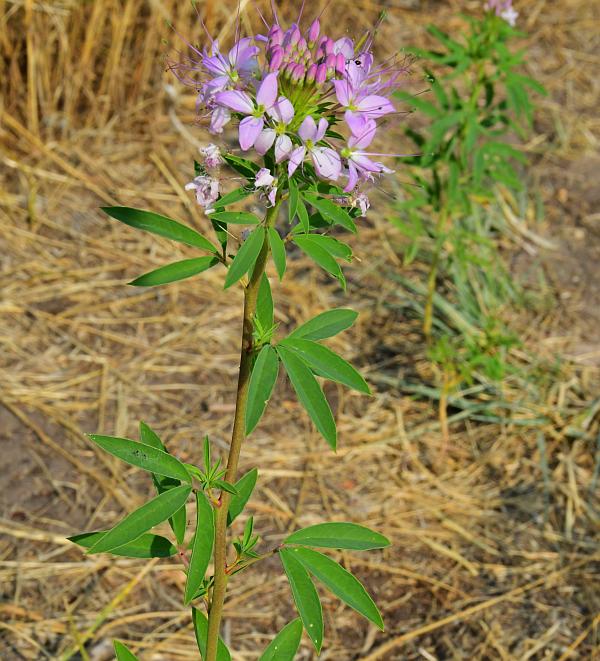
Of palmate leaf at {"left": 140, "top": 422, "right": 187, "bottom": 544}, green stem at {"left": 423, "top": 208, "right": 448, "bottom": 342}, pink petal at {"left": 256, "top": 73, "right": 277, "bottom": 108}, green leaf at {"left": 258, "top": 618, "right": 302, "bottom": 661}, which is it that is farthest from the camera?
green stem at {"left": 423, "top": 208, "right": 448, "bottom": 342}

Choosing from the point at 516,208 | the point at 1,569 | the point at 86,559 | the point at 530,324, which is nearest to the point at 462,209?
the point at 530,324

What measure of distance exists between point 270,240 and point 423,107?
1293mm

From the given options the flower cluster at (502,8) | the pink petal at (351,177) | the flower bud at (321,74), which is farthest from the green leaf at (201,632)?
the flower cluster at (502,8)

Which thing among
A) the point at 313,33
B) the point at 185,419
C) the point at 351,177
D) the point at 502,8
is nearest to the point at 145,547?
the point at 351,177

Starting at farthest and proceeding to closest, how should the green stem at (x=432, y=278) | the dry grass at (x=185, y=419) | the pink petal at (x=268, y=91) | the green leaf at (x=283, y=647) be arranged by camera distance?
the green stem at (x=432, y=278) < the dry grass at (x=185, y=419) < the green leaf at (x=283, y=647) < the pink petal at (x=268, y=91)

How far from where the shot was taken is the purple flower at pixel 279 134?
3.13 feet

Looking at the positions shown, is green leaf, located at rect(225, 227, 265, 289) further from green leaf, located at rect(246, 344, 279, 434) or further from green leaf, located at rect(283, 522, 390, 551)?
green leaf, located at rect(283, 522, 390, 551)

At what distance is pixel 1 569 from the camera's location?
189 cm

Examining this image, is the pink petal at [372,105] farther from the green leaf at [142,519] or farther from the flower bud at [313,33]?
the green leaf at [142,519]

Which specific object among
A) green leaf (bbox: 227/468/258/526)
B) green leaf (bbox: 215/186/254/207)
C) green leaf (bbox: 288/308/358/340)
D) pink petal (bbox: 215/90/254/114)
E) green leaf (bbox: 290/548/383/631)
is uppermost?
pink petal (bbox: 215/90/254/114)

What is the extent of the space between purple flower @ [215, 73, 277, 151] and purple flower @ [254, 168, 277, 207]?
0.11 feet

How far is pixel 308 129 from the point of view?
0.96 m

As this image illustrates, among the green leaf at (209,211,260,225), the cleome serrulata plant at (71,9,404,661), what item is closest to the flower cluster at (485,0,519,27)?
the cleome serrulata plant at (71,9,404,661)

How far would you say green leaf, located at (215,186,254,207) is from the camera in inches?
39.2
